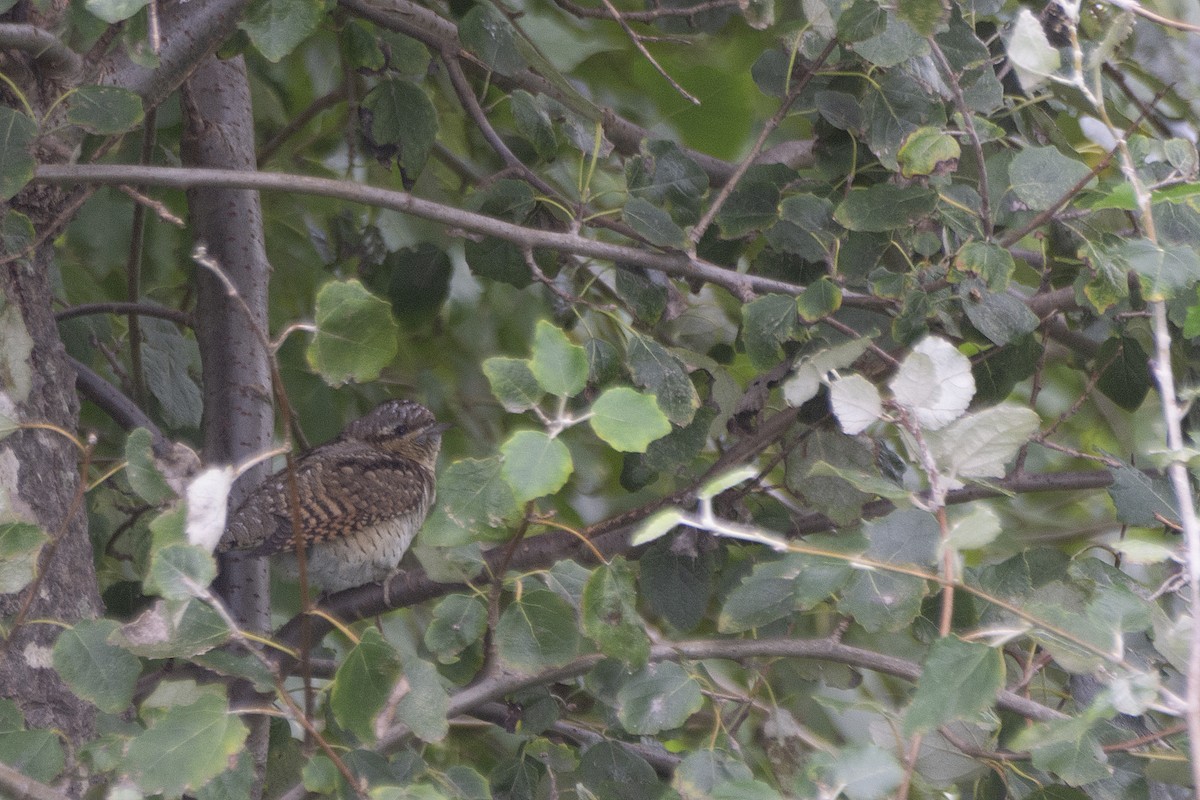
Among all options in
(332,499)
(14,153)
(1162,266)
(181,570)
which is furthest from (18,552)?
(332,499)

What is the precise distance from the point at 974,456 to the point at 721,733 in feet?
1.86

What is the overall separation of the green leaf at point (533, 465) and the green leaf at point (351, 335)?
219 mm

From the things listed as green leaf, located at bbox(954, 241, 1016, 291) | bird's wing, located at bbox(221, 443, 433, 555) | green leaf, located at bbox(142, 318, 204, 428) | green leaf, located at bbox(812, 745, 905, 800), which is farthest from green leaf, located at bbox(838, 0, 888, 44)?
green leaf, located at bbox(142, 318, 204, 428)

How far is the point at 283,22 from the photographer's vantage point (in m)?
1.71

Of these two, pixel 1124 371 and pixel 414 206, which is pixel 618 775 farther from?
pixel 1124 371

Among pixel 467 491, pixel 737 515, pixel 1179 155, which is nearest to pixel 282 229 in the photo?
pixel 737 515

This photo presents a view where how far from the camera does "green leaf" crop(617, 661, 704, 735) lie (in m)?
1.45

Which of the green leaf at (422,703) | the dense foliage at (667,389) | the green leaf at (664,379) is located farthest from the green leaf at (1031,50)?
the green leaf at (422,703)

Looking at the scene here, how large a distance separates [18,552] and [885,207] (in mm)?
1291

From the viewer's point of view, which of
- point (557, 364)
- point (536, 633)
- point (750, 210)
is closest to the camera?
point (557, 364)

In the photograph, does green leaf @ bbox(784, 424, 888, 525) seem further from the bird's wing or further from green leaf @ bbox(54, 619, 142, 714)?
the bird's wing

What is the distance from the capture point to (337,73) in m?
3.26

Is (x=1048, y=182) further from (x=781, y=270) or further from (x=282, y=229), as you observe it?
(x=282, y=229)

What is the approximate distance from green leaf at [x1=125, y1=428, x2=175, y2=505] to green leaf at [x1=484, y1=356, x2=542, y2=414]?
15.4 inches
